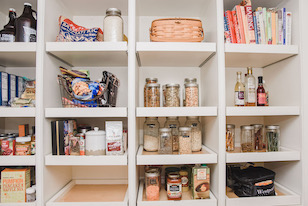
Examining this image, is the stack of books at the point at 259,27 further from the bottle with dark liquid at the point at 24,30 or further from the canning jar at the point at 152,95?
the bottle with dark liquid at the point at 24,30

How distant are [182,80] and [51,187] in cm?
122

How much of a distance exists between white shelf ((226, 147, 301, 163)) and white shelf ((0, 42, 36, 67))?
141 cm

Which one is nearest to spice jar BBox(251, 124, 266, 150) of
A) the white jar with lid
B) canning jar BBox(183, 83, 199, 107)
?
canning jar BBox(183, 83, 199, 107)

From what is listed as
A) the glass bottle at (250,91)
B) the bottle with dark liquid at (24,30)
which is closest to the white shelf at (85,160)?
the bottle with dark liquid at (24,30)

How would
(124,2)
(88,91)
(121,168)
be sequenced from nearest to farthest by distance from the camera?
(88,91), (124,2), (121,168)

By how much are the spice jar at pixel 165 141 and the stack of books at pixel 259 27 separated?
29.6 inches

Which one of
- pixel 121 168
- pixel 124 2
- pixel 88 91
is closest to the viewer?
pixel 88 91

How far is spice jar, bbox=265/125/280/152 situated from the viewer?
4.09ft

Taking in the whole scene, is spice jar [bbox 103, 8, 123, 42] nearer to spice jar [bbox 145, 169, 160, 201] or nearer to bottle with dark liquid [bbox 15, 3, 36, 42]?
bottle with dark liquid [bbox 15, 3, 36, 42]

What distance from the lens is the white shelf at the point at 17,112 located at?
1.10m

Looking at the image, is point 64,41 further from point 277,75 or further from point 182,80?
point 277,75

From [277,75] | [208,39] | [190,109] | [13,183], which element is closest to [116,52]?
[190,109]

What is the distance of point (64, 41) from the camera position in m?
1.18

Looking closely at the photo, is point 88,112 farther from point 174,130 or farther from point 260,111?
point 260,111
